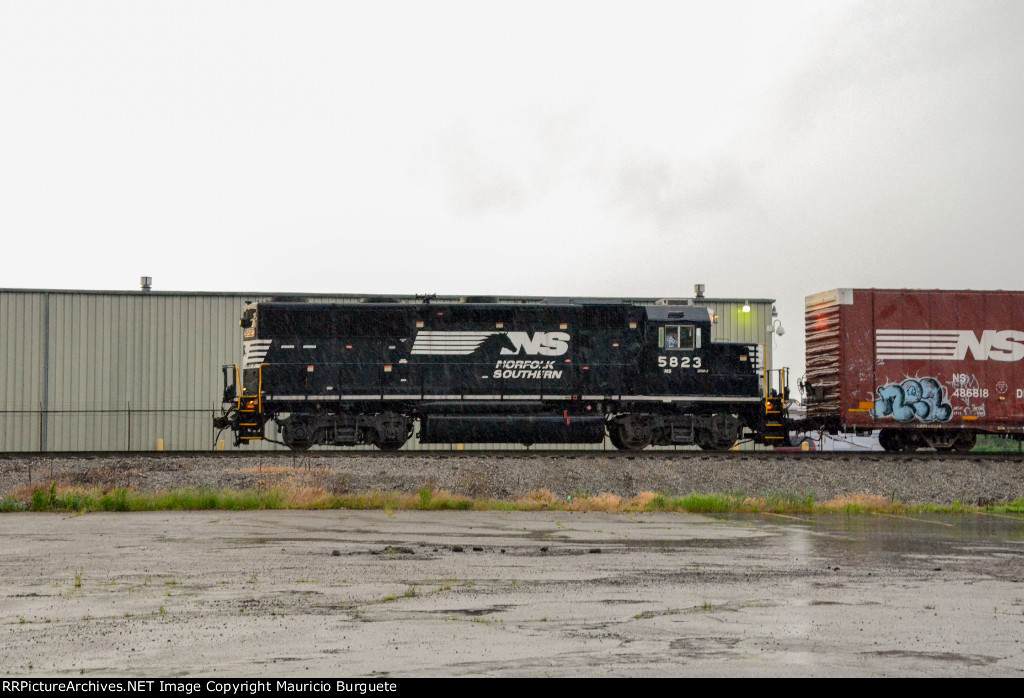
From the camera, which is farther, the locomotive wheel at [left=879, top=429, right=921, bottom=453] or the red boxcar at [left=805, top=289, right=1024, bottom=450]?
the locomotive wheel at [left=879, top=429, right=921, bottom=453]

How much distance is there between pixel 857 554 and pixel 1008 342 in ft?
50.5

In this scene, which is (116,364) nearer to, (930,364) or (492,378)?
(492,378)

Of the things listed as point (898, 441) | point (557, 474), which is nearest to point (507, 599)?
point (557, 474)

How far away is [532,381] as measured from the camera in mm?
25094

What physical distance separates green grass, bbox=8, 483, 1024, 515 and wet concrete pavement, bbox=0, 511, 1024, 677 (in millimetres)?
2731

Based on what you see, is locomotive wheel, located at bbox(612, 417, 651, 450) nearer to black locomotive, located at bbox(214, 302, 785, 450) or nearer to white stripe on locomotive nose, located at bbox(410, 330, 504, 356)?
black locomotive, located at bbox(214, 302, 785, 450)

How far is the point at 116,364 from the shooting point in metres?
32.8

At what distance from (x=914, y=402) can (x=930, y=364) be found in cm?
106

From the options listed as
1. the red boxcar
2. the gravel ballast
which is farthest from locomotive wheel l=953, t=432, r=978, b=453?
the gravel ballast

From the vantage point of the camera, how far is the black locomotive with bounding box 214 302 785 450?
24.6 metres

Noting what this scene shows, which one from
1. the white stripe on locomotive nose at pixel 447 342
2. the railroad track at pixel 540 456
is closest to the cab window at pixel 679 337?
the railroad track at pixel 540 456

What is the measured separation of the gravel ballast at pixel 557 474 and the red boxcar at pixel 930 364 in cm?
253
